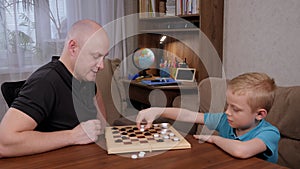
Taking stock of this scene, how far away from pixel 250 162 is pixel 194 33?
7.38 feet

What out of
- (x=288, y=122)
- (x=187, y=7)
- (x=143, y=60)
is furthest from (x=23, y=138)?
(x=143, y=60)

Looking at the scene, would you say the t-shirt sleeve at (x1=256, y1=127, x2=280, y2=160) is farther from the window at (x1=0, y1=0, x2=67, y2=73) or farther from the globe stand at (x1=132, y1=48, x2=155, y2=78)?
the window at (x1=0, y1=0, x2=67, y2=73)

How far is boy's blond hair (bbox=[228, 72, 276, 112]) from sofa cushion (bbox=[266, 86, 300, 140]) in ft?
1.22

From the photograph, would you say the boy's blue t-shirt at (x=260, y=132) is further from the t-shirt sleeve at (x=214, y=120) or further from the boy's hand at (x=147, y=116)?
the boy's hand at (x=147, y=116)

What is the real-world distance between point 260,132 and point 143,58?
2.22 m

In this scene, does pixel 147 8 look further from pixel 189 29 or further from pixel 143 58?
pixel 189 29

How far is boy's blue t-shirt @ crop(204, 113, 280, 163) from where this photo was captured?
1.16 metres

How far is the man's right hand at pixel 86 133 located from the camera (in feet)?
3.90

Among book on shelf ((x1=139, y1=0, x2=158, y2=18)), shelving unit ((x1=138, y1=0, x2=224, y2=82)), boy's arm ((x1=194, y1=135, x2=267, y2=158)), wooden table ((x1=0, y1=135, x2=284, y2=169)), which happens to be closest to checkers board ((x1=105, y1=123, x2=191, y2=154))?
wooden table ((x1=0, y1=135, x2=284, y2=169))

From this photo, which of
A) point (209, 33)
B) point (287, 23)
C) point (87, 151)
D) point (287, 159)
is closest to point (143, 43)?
point (209, 33)

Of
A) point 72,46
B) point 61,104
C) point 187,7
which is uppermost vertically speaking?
point 187,7

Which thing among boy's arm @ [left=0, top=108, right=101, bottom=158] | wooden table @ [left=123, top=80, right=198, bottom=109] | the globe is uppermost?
the globe

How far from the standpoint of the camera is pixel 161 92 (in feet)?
8.95

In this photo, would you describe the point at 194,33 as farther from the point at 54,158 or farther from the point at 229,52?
the point at 54,158
